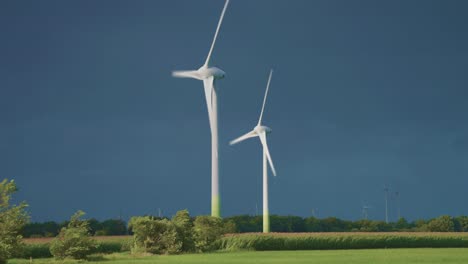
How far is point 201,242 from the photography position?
53.1 meters

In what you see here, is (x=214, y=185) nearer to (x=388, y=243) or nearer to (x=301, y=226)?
(x=388, y=243)

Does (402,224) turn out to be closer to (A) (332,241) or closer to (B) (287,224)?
(B) (287,224)

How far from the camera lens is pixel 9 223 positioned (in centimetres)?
3631

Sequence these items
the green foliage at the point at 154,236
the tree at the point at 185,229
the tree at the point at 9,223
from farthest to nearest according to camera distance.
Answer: the tree at the point at 185,229 < the green foliage at the point at 154,236 < the tree at the point at 9,223

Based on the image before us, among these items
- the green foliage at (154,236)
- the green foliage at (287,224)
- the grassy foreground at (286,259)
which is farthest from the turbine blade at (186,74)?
the green foliage at (287,224)

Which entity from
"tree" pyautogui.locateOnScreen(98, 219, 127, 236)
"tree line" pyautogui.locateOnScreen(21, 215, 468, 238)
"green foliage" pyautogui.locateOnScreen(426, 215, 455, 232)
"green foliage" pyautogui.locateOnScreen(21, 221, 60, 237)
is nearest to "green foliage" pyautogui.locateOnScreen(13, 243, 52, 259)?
"tree" pyautogui.locateOnScreen(98, 219, 127, 236)

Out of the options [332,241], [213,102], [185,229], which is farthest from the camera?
[213,102]

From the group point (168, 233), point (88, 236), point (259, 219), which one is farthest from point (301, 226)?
point (88, 236)

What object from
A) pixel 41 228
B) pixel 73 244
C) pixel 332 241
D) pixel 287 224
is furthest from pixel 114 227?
pixel 73 244

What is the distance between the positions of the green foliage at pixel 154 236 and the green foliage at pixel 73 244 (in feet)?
26.1

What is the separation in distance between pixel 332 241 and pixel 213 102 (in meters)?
18.9

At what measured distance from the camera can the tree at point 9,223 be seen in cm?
3562

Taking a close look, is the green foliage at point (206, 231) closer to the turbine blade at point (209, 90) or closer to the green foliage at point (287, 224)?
the turbine blade at point (209, 90)

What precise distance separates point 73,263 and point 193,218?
2046 centimetres
